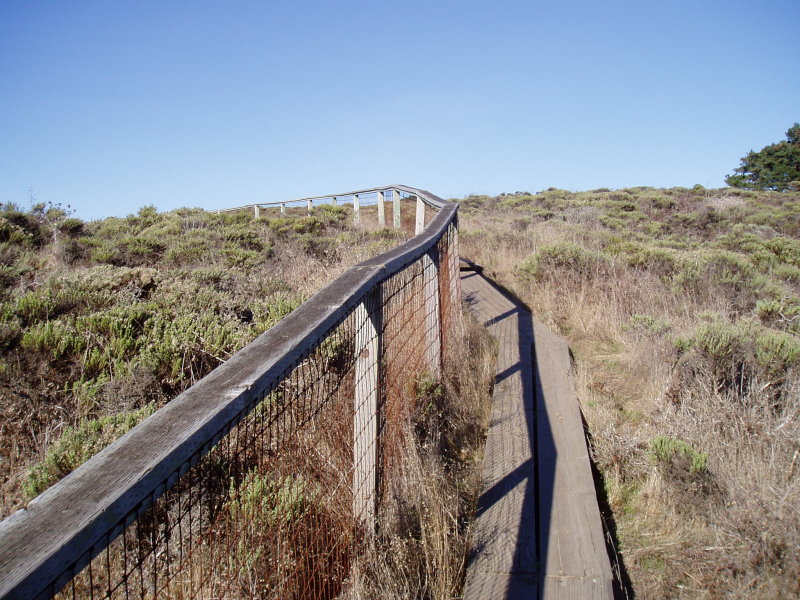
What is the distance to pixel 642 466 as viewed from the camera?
3.07 metres

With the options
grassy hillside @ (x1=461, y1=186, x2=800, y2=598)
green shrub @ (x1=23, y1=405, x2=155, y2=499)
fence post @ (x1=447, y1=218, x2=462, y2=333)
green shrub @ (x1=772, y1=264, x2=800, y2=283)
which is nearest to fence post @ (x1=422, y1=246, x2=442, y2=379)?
fence post @ (x1=447, y1=218, x2=462, y2=333)

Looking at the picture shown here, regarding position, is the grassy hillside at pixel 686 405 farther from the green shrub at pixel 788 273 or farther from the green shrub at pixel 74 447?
the green shrub at pixel 74 447

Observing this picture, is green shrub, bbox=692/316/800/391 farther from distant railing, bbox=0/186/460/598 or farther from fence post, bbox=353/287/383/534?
fence post, bbox=353/287/383/534

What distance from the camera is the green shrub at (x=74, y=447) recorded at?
2.66 m

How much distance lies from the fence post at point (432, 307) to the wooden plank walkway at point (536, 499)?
1.71 feet

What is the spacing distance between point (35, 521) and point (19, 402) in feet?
11.0

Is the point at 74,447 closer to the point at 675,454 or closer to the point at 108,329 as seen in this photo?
the point at 108,329

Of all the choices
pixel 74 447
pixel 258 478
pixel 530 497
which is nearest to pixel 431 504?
pixel 530 497

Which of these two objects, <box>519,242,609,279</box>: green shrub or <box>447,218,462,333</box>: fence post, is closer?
<box>447,218,462,333</box>: fence post

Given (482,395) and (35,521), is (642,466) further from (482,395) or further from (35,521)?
(35,521)

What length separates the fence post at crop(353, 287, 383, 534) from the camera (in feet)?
6.97

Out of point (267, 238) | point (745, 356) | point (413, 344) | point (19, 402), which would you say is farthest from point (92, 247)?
point (745, 356)

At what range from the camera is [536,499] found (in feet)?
8.70

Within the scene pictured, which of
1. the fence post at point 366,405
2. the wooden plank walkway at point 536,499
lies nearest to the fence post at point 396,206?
the wooden plank walkway at point 536,499
